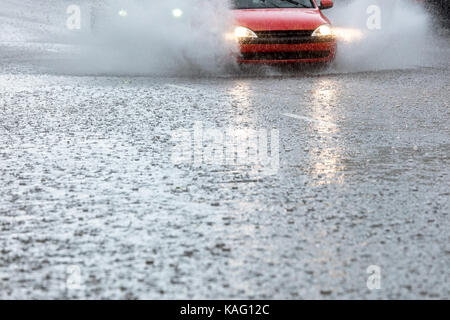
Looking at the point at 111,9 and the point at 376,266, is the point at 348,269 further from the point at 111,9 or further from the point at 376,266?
the point at 111,9

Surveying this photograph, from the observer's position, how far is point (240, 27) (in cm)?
1418

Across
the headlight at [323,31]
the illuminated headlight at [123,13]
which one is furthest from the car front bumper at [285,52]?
the illuminated headlight at [123,13]

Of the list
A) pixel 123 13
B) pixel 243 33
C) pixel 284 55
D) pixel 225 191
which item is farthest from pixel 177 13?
pixel 225 191

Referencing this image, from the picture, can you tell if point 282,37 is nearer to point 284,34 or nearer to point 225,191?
point 284,34

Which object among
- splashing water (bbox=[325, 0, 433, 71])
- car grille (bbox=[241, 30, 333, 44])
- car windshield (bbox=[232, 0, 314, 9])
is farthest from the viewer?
splashing water (bbox=[325, 0, 433, 71])

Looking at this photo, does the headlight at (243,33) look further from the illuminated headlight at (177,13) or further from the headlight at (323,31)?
the illuminated headlight at (177,13)

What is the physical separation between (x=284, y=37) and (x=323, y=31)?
28.4 inches

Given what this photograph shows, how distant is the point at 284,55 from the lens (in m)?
14.4

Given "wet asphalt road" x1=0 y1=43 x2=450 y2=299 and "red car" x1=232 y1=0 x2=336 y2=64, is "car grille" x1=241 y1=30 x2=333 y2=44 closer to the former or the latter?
"red car" x1=232 y1=0 x2=336 y2=64

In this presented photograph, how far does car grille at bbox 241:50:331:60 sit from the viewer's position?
46.6 ft

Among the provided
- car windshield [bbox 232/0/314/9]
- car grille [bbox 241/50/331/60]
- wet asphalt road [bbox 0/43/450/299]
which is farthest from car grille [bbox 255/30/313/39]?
wet asphalt road [bbox 0/43/450/299]

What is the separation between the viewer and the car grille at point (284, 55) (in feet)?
46.6

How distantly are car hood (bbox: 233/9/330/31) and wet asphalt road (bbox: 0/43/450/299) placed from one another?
14.0 ft

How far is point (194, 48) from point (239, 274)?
36.4 ft
